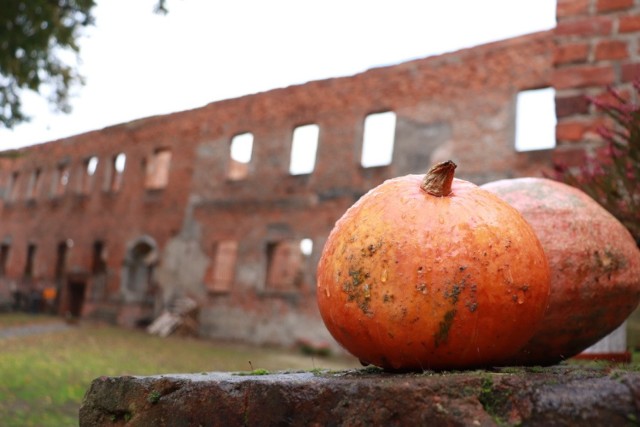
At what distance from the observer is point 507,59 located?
13.2m

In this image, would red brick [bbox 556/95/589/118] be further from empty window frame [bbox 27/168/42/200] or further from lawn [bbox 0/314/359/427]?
empty window frame [bbox 27/168/42/200]

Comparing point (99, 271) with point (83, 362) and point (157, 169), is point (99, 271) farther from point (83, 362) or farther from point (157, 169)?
point (83, 362)

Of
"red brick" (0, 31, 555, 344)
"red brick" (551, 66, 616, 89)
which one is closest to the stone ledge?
"red brick" (551, 66, 616, 89)

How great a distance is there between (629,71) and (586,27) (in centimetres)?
34

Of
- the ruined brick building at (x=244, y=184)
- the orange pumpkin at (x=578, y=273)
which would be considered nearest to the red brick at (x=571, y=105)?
the orange pumpkin at (x=578, y=273)

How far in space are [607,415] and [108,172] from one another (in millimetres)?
22012

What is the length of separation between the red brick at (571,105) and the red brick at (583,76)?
0.06m

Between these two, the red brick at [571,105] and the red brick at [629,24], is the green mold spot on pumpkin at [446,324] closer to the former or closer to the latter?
the red brick at [571,105]

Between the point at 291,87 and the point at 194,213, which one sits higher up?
the point at 291,87

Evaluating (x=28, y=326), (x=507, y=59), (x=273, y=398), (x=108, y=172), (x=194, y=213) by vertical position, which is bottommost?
(x=28, y=326)

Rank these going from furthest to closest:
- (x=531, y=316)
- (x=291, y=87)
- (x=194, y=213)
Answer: (x=194, y=213), (x=291, y=87), (x=531, y=316)

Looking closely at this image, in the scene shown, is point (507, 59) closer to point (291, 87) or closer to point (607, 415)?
point (291, 87)

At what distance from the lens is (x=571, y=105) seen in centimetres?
347

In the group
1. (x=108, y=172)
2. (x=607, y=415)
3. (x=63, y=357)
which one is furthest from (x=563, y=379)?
(x=108, y=172)
